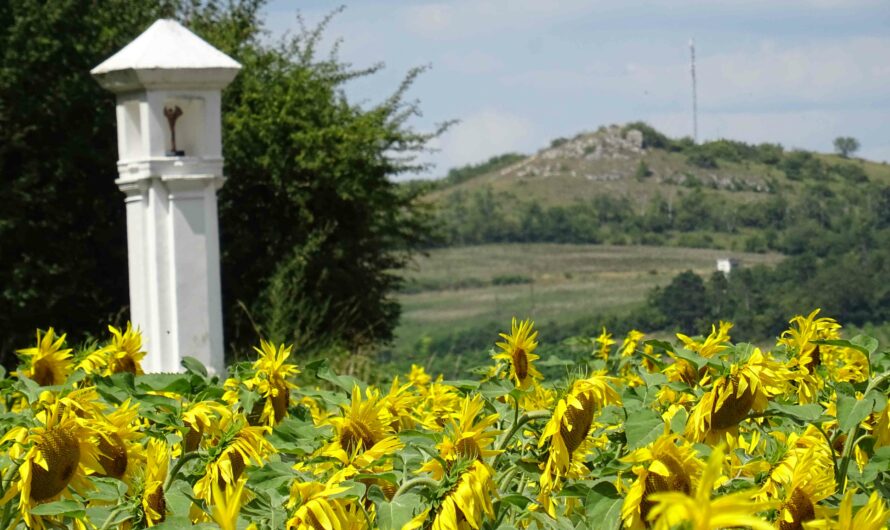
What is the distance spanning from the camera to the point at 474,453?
6.12ft

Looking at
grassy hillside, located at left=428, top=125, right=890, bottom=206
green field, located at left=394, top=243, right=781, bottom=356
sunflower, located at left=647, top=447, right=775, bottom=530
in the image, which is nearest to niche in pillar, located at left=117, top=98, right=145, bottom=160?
green field, located at left=394, top=243, right=781, bottom=356

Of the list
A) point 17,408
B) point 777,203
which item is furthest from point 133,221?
point 777,203

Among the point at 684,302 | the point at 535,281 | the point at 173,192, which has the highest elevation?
the point at 173,192

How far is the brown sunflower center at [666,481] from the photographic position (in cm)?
170

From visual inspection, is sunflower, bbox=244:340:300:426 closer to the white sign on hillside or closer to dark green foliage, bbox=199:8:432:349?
the white sign on hillside

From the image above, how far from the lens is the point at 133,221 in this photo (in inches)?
342

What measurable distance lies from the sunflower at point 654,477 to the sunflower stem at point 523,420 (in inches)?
13.1

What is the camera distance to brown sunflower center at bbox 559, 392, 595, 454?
2025mm

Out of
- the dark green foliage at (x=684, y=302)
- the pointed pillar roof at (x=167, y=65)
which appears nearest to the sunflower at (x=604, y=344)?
the pointed pillar roof at (x=167, y=65)

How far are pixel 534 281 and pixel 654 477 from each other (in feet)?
67.9

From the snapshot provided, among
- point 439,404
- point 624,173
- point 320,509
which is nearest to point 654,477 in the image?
point 320,509

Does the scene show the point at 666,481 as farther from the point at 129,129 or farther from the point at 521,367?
the point at 129,129

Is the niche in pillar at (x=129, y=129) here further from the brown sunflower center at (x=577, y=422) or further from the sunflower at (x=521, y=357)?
the brown sunflower center at (x=577, y=422)

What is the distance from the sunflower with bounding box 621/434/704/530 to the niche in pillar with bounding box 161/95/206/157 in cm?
726
